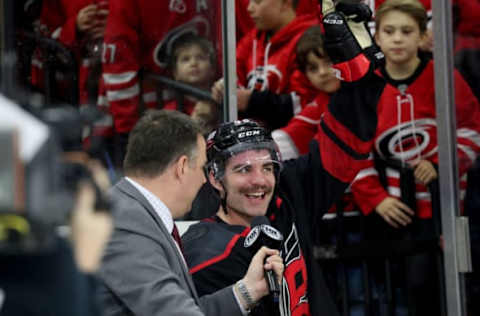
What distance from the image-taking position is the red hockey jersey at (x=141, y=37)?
10.8 feet

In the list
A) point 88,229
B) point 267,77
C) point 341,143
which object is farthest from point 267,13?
point 88,229

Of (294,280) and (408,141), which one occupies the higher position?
(408,141)

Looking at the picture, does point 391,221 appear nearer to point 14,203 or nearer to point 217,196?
point 217,196

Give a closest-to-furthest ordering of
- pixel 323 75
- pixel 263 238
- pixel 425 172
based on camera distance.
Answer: pixel 263 238 < pixel 425 172 < pixel 323 75

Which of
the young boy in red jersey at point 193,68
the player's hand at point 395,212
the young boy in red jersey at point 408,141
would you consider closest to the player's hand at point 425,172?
the young boy in red jersey at point 408,141

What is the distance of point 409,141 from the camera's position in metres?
3.58

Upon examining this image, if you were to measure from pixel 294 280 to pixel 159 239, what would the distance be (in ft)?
2.43

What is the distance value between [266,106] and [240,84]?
0.29 m

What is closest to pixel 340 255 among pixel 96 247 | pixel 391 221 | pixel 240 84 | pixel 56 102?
pixel 391 221

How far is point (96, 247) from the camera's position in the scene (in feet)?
3.82

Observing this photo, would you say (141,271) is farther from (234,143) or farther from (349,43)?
(349,43)

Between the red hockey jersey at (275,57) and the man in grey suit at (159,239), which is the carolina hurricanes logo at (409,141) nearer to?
the red hockey jersey at (275,57)

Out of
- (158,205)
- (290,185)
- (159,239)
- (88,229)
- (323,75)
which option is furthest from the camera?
(323,75)

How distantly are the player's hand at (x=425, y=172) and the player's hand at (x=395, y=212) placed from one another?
0.12 m
